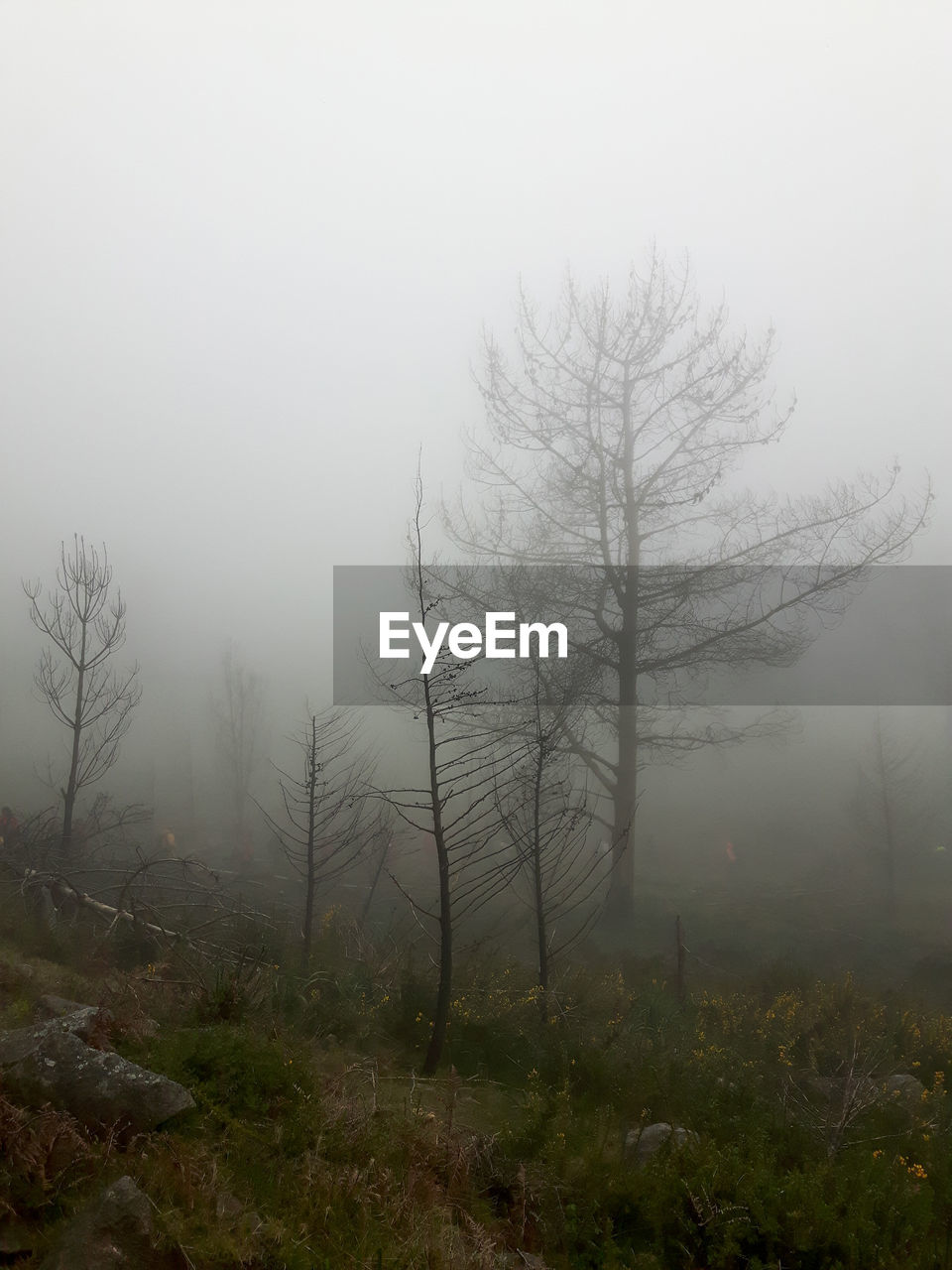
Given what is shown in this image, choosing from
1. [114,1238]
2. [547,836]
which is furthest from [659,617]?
[114,1238]

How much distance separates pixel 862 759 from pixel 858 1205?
691 inches

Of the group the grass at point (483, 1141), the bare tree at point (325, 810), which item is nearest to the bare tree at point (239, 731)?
the bare tree at point (325, 810)

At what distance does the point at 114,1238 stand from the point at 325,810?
25.4 feet

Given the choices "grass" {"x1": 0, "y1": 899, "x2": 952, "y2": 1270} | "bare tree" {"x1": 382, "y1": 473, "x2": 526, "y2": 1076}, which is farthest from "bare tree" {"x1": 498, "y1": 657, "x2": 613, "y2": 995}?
"grass" {"x1": 0, "y1": 899, "x2": 952, "y2": 1270}

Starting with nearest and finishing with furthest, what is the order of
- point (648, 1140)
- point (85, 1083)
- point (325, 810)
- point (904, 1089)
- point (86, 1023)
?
point (85, 1083), point (86, 1023), point (648, 1140), point (904, 1089), point (325, 810)

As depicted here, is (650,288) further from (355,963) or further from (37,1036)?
(37,1036)

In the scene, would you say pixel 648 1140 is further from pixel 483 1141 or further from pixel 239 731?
pixel 239 731

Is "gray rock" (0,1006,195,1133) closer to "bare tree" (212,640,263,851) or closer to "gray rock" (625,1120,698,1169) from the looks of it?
"gray rock" (625,1120,698,1169)

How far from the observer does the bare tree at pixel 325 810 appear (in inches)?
382

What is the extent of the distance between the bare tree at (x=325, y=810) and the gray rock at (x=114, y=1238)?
5494 mm

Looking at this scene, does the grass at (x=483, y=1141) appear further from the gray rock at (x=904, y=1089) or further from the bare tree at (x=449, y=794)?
the bare tree at (x=449, y=794)

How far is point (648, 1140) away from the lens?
17.6 feet

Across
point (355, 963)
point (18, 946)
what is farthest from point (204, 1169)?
point (18, 946)

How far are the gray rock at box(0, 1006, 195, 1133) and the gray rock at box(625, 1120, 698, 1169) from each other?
3.18 meters
